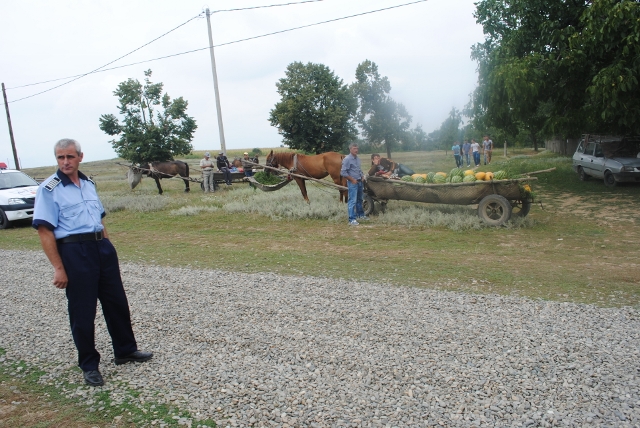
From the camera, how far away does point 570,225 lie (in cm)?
1054

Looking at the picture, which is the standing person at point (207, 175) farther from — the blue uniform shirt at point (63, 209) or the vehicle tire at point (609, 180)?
the blue uniform shirt at point (63, 209)

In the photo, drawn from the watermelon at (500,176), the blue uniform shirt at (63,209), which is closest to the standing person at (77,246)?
the blue uniform shirt at (63,209)

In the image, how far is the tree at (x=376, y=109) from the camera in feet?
129

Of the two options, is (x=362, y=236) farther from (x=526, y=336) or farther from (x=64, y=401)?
(x=64, y=401)

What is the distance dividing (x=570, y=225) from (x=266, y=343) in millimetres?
8432

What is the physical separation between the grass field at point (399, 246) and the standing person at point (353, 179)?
434 millimetres

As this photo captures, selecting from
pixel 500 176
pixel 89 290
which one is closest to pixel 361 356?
pixel 89 290

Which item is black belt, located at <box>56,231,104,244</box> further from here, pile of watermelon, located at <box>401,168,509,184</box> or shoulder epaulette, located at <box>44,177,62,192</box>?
pile of watermelon, located at <box>401,168,509,184</box>

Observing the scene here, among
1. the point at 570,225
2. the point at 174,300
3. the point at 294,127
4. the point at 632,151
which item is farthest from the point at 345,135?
the point at 174,300

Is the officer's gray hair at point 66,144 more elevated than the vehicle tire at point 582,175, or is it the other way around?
the officer's gray hair at point 66,144

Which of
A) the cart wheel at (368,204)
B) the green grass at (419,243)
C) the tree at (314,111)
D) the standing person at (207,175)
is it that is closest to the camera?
the green grass at (419,243)

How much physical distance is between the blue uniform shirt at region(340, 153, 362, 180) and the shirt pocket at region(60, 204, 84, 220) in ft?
24.9

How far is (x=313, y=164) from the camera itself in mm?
14117

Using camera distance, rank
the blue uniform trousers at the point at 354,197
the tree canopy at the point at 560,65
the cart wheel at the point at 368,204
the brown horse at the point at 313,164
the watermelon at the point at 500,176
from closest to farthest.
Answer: the watermelon at the point at 500,176 → the blue uniform trousers at the point at 354,197 → the tree canopy at the point at 560,65 → the cart wheel at the point at 368,204 → the brown horse at the point at 313,164
